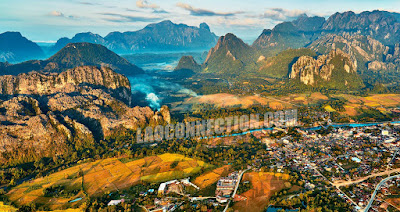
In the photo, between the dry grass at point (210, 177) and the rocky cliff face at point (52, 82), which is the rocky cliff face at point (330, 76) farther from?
the dry grass at point (210, 177)

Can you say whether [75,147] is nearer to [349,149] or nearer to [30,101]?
[30,101]

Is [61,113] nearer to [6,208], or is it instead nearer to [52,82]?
[52,82]

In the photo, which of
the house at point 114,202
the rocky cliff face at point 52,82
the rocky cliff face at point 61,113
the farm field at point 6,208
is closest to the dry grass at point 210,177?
the house at point 114,202

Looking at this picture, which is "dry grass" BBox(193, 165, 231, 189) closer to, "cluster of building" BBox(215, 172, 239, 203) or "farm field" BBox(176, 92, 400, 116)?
"cluster of building" BBox(215, 172, 239, 203)

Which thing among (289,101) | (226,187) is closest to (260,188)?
(226,187)

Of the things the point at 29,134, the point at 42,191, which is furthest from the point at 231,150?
the point at 29,134

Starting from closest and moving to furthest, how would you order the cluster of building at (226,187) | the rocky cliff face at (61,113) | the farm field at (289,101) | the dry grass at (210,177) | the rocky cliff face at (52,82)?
the cluster of building at (226,187) < the dry grass at (210,177) < the rocky cliff face at (61,113) < the rocky cliff face at (52,82) < the farm field at (289,101)

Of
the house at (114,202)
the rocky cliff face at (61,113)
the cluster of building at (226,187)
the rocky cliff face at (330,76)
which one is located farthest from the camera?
the rocky cliff face at (330,76)
